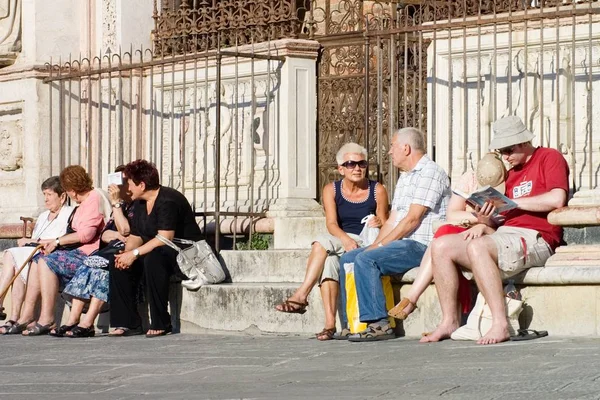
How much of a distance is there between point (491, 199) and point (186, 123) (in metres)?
4.50

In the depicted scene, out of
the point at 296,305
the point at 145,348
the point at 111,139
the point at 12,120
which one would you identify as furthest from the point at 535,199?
the point at 12,120

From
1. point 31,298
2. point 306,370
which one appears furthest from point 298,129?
point 306,370

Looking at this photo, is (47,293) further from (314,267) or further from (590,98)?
(590,98)

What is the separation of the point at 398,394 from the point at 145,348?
3475 mm

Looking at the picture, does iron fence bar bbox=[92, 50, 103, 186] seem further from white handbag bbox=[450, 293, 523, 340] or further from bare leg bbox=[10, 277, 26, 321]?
white handbag bbox=[450, 293, 523, 340]

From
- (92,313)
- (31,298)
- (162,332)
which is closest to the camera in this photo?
(162,332)

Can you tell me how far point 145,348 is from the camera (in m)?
10.1

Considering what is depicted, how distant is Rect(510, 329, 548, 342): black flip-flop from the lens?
920cm

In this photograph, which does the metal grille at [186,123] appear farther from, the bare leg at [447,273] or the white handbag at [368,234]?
the bare leg at [447,273]

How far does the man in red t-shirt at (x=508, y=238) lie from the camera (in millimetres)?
9234

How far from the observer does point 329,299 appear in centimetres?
1020

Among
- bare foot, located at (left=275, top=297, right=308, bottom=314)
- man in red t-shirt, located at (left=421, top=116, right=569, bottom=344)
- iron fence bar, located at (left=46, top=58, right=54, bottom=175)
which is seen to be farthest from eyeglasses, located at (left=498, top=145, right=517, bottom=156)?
iron fence bar, located at (left=46, top=58, right=54, bottom=175)

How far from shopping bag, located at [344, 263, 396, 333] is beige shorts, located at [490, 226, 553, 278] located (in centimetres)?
86

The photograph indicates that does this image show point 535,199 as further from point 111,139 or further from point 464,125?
point 111,139
